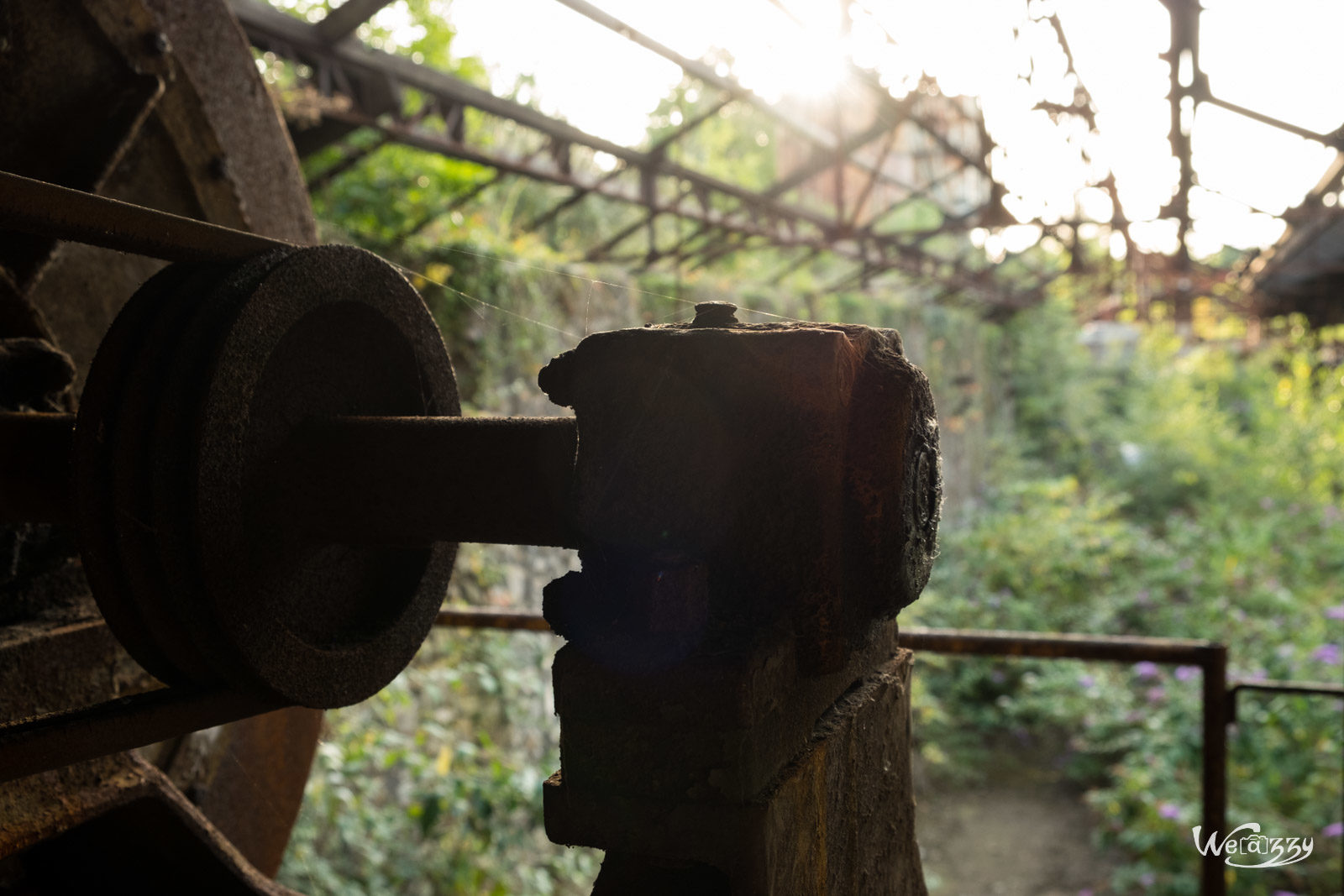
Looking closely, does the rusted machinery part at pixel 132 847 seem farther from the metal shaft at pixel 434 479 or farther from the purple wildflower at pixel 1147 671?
the purple wildflower at pixel 1147 671

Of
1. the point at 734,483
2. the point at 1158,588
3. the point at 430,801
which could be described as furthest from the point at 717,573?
the point at 1158,588

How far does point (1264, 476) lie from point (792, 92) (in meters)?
6.70

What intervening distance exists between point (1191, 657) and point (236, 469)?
1.94 meters

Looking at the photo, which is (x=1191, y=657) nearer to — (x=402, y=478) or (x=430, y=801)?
(x=402, y=478)

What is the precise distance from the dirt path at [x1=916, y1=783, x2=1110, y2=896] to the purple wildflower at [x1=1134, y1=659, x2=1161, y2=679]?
36.5 inches

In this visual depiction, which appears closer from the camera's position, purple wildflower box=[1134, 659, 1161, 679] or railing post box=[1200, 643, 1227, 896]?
railing post box=[1200, 643, 1227, 896]

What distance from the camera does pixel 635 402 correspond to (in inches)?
33.3

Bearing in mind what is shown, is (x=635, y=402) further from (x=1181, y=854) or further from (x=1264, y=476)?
(x=1264, y=476)

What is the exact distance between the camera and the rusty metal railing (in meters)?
2.03

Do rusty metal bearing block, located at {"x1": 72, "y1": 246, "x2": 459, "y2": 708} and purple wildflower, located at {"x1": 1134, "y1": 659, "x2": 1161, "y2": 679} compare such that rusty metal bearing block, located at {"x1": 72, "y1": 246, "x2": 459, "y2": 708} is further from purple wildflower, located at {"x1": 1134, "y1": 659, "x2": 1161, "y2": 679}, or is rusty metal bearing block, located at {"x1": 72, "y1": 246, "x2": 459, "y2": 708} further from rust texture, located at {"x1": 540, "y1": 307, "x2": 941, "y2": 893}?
purple wildflower, located at {"x1": 1134, "y1": 659, "x2": 1161, "y2": 679}

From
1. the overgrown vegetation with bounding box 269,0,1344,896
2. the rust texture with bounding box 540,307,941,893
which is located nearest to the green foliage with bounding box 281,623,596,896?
the overgrown vegetation with bounding box 269,0,1344,896

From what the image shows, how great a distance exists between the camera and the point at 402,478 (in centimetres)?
106

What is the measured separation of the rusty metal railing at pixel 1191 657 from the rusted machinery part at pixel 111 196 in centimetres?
135

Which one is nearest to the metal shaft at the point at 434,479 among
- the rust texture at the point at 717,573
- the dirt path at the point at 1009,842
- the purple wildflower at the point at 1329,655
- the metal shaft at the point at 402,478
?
the metal shaft at the point at 402,478
